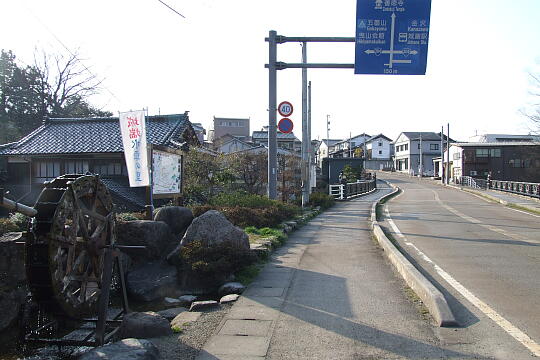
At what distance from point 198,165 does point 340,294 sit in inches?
480

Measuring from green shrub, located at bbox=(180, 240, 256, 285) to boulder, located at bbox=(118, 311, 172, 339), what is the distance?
239 centimetres

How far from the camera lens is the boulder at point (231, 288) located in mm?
Answer: 7617

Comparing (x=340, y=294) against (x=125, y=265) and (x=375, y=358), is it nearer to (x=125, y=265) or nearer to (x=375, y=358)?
(x=375, y=358)

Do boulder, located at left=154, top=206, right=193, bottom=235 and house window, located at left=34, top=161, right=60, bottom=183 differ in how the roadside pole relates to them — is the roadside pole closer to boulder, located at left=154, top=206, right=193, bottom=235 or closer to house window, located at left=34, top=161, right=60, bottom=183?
boulder, located at left=154, top=206, right=193, bottom=235

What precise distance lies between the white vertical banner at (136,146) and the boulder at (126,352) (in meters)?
6.16

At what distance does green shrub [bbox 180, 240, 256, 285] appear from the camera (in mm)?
8180

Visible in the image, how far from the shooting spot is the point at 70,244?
218 inches

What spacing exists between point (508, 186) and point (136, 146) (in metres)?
39.3

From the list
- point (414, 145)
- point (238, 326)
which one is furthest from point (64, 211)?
point (414, 145)

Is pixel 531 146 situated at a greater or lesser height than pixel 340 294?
greater

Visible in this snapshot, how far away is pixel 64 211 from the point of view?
5.38 meters

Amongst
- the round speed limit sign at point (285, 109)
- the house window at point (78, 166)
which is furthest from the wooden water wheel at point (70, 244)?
the house window at point (78, 166)

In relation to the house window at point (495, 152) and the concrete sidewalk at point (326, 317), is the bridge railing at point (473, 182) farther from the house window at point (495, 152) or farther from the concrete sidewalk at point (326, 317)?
the concrete sidewalk at point (326, 317)

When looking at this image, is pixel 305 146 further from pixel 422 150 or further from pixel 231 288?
pixel 422 150
